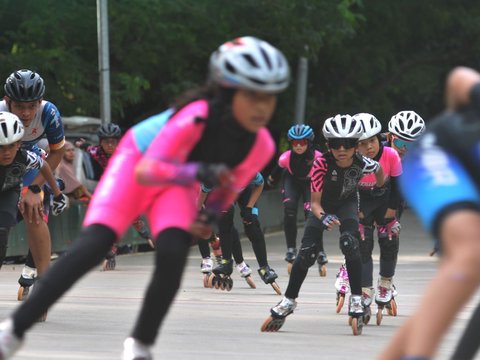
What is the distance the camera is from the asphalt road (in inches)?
394

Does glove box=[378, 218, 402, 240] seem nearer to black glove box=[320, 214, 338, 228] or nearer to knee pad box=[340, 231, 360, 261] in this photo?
knee pad box=[340, 231, 360, 261]

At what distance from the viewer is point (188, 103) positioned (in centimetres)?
767

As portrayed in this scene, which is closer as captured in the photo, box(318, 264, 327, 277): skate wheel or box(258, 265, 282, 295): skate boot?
box(258, 265, 282, 295): skate boot

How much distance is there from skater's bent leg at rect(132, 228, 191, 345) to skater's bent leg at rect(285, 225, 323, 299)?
4477 mm

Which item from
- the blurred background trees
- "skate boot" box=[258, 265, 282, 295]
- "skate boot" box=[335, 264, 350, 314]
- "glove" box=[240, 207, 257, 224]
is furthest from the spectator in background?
"skate boot" box=[335, 264, 350, 314]

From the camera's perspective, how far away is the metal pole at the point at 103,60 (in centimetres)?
2681

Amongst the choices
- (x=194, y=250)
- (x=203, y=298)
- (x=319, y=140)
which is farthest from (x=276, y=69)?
(x=319, y=140)

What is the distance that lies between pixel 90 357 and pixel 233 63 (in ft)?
9.51

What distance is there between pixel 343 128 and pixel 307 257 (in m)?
1.11

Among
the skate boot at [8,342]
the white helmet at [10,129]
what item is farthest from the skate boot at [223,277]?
the skate boot at [8,342]

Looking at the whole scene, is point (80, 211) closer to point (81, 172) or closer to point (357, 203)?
point (81, 172)

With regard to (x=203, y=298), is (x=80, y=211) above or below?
below

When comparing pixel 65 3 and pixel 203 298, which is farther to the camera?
pixel 65 3

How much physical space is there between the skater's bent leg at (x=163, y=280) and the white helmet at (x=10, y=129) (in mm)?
3929
